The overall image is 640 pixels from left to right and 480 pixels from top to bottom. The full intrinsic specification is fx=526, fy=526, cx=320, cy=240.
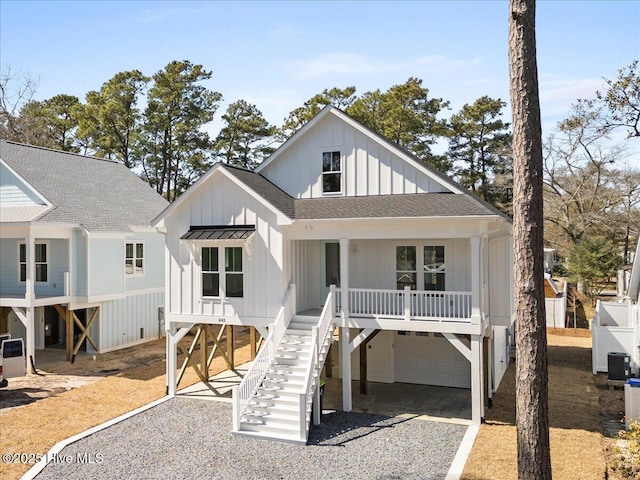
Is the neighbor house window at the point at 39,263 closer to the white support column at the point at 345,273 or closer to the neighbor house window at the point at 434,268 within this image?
the white support column at the point at 345,273

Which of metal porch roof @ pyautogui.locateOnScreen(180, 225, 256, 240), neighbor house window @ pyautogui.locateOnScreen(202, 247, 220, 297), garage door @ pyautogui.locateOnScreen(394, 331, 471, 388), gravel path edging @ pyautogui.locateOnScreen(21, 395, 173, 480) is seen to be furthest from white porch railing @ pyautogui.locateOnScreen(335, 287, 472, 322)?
gravel path edging @ pyautogui.locateOnScreen(21, 395, 173, 480)

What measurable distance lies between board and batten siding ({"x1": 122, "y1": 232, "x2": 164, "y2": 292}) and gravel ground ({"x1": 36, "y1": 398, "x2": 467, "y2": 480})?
10408mm

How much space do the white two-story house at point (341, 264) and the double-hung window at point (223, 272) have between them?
3cm

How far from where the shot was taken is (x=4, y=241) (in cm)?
2128

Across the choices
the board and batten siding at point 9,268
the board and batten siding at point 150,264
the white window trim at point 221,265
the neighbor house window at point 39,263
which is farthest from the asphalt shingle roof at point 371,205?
the board and batten siding at point 9,268

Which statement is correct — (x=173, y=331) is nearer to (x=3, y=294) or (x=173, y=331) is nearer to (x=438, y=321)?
(x=438, y=321)

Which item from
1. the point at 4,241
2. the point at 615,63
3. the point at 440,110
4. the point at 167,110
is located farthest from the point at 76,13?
the point at 440,110

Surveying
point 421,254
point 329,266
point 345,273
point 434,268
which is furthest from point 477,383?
point 329,266

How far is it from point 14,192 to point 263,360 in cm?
1399

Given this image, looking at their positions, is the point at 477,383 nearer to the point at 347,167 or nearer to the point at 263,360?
the point at 263,360

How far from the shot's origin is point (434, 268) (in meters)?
15.3

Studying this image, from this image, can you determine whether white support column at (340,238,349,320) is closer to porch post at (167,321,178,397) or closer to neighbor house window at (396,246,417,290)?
neighbor house window at (396,246,417,290)

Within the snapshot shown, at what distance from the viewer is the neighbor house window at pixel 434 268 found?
15258 mm

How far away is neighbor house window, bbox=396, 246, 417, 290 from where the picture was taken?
15516 millimetres
